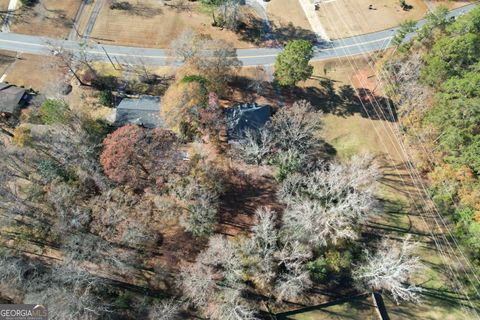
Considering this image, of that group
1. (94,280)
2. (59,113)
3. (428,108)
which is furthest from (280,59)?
(94,280)

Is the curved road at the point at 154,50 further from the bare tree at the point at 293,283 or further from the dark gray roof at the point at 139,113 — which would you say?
the bare tree at the point at 293,283

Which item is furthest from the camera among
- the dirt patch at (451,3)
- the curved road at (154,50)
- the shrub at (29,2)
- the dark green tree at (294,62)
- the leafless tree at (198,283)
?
the dirt patch at (451,3)

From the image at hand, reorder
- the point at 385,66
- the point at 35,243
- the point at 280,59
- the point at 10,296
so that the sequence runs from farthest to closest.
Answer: the point at 385,66 < the point at 280,59 < the point at 35,243 < the point at 10,296

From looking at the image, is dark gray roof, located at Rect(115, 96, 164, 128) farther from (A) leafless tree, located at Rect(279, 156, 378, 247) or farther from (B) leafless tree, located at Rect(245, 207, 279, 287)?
(B) leafless tree, located at Rect(245, 207, 279, 287)

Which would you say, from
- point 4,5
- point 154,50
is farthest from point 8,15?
point 154,50

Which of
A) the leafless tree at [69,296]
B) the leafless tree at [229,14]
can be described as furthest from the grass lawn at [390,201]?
the leafless tree at [69,296]

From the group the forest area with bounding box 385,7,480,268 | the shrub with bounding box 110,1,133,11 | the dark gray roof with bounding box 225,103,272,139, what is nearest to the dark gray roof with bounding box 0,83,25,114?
the shrub with bounding box 110,1,133,11

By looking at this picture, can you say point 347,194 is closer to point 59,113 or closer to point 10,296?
point 59,113
